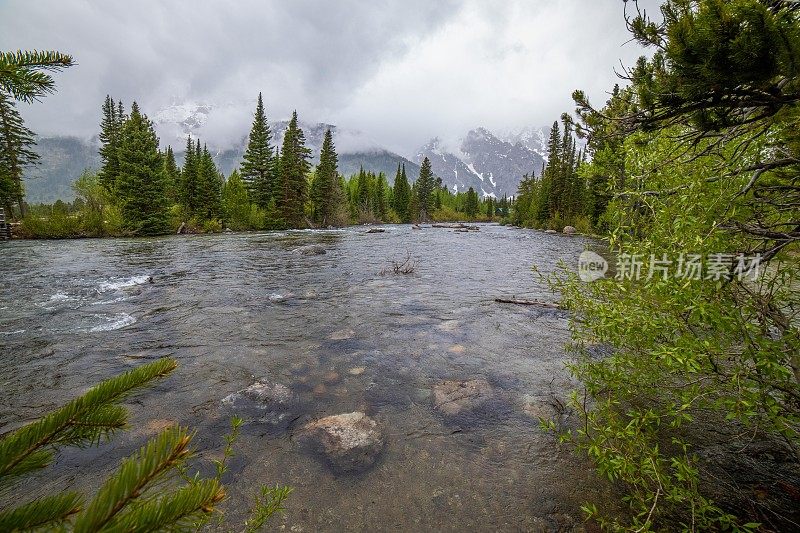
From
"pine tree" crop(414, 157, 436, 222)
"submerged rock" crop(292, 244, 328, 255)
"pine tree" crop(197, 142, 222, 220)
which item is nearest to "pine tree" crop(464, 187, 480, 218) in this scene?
"pine tree" crop(414, 157, 436, 222)

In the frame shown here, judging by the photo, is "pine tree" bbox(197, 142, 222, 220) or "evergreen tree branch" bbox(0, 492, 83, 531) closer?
"evergreen tree branch" bbox(0, 492, 83, 531)

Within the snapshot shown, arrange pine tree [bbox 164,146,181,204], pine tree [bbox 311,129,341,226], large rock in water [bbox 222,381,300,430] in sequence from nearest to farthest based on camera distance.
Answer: large rock in water [bbox 222,381,300,430] < pine tree [bbox 164,146,181,204] < pine tree [bbox 311,129,341,226]

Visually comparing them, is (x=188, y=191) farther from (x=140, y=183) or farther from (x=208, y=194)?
(x=140, y=183)

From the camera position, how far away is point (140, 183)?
33500mm

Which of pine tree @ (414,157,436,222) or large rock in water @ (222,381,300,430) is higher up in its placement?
pine tree @ (414,157,436,222)

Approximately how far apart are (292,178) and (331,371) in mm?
44356

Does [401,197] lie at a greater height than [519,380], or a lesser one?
greater

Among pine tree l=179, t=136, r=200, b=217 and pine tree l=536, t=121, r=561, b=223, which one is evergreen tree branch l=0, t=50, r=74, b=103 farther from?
pine tree l=536, t=121, r=561, b=223

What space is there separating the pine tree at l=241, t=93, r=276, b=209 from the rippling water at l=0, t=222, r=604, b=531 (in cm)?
3611

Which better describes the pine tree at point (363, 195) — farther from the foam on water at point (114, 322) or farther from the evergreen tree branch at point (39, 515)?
the evergreen tree branch at point (39, 515)

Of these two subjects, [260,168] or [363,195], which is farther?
[363,195]

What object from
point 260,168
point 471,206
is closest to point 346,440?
point 260,168

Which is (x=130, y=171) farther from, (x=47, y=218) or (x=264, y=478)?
(x=264, y=478)

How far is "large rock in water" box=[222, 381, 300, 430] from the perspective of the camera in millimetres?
4797
